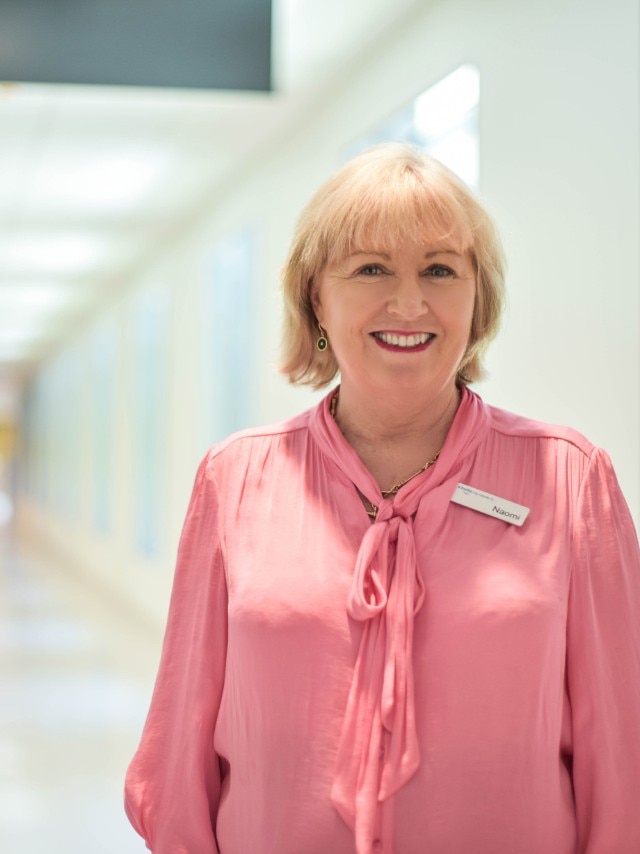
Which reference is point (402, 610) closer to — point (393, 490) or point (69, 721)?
point (393, 490)

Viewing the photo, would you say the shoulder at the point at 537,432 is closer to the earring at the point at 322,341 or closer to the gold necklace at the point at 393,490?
the gold necklace at the point at 393,490

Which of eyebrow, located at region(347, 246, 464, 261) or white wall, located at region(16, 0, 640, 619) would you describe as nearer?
eyebrow, located at region(347, 246, 464, 261)

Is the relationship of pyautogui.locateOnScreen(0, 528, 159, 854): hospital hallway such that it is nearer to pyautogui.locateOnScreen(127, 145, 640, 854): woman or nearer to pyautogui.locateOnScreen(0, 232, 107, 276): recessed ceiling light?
pyautogui.locateOnScreen(127, 145, 640, 854): woman

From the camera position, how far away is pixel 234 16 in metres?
4.80

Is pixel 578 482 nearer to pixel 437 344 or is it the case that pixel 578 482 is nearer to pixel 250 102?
pixel 437 344

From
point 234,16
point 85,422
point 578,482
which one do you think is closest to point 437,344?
point 578,482

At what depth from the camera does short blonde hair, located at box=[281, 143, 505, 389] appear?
2.32 metres

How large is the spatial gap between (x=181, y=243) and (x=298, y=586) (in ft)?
36.4

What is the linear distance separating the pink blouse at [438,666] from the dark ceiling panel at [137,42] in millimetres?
2859

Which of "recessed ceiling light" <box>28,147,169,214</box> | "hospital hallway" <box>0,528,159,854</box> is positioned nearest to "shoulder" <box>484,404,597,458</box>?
"hospital hallway" <box>0,528,159,854</box>

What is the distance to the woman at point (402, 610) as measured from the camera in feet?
7.32

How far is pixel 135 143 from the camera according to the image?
9.02m

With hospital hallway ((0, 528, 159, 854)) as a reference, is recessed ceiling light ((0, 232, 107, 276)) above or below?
above

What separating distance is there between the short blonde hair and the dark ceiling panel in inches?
97.6
